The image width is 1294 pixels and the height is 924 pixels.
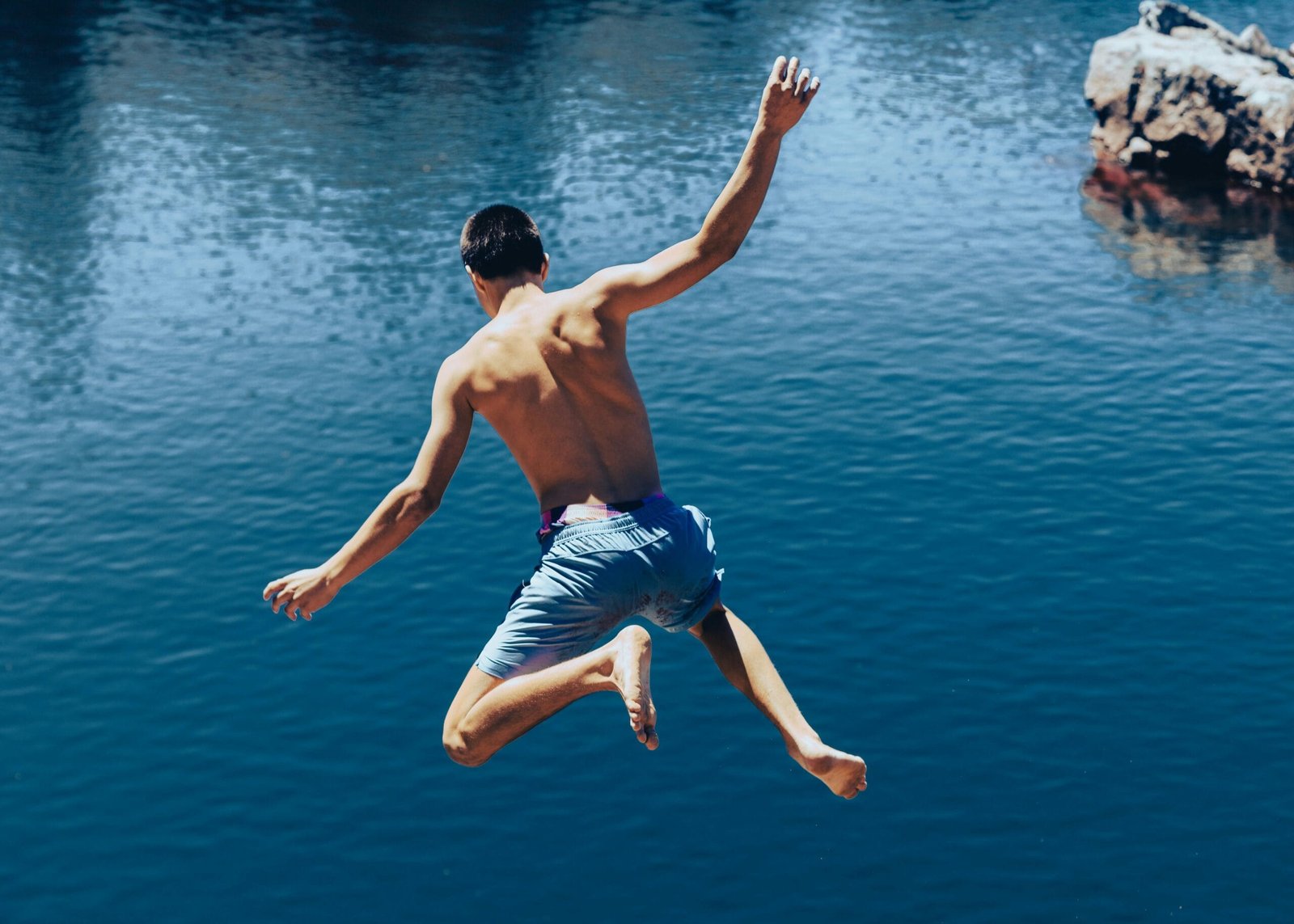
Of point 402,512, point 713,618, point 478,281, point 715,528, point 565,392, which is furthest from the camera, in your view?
point 715,528

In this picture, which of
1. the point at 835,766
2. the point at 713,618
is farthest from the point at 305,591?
the point at 835,766

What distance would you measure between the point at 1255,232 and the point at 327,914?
4957 centimetres

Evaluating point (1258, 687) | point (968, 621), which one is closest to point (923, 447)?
point (968, 621)

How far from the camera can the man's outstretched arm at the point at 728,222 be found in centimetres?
949

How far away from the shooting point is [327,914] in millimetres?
33906

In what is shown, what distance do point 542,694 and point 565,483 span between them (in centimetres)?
140

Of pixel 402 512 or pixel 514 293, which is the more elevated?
pixel 514 293

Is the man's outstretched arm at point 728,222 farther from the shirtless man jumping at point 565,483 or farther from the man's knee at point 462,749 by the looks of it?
the man's knee at point 462,749

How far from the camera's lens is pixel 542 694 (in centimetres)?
1009

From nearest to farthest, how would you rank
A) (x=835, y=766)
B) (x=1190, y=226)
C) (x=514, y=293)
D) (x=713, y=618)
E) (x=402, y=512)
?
(x=835, y=766) < (x=402, y=512) < (x=514, y=293) < (x=713, y=618) < (x=1190, y=226)

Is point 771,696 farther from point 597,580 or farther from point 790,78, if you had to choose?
point 790,78

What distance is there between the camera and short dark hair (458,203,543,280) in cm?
1023

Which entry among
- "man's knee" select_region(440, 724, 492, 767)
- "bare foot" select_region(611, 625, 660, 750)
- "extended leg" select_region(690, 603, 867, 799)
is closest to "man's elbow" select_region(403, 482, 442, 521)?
"man's knee" select_region(440, 724, 492, 767)

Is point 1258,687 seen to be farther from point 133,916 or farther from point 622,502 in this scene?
point 622,502
